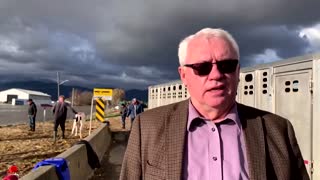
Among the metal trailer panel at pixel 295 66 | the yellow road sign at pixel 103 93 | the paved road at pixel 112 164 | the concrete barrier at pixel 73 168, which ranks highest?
the yellow road sign at pixel 103 93

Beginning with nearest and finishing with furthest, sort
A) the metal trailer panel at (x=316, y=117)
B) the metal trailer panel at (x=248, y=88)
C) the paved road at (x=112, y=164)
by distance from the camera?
the metal trailer panel at (x=316, y=117) < the metal trailer panel at (x=248, y=88) < the paved road at (x=112, y=164)

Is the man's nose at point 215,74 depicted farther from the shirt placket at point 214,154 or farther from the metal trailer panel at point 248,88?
the metal trailer panel at point 248,88

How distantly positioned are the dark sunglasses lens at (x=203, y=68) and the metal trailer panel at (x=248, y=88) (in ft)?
24.4

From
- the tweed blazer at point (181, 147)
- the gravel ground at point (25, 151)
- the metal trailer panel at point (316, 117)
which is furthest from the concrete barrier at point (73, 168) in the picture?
the tweed blazer at point (181, 147)

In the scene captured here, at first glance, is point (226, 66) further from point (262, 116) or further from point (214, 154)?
point (214, 154)

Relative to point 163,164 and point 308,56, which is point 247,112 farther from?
point 308,56

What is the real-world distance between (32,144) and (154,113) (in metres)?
17.4

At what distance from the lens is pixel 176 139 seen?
262cm

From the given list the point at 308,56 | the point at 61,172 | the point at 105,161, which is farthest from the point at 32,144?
the point at 308,56

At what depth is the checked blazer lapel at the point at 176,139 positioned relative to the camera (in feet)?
8.25

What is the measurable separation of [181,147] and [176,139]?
66 mm

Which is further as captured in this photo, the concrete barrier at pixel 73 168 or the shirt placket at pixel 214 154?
the concrete barrier at pixel 73 168

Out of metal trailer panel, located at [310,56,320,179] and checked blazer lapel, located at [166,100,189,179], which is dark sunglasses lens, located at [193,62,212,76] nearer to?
checked blazer lapel, located at [166,100,189,179]

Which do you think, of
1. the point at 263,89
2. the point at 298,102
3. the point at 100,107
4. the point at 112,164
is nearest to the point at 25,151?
the point at 112,164
